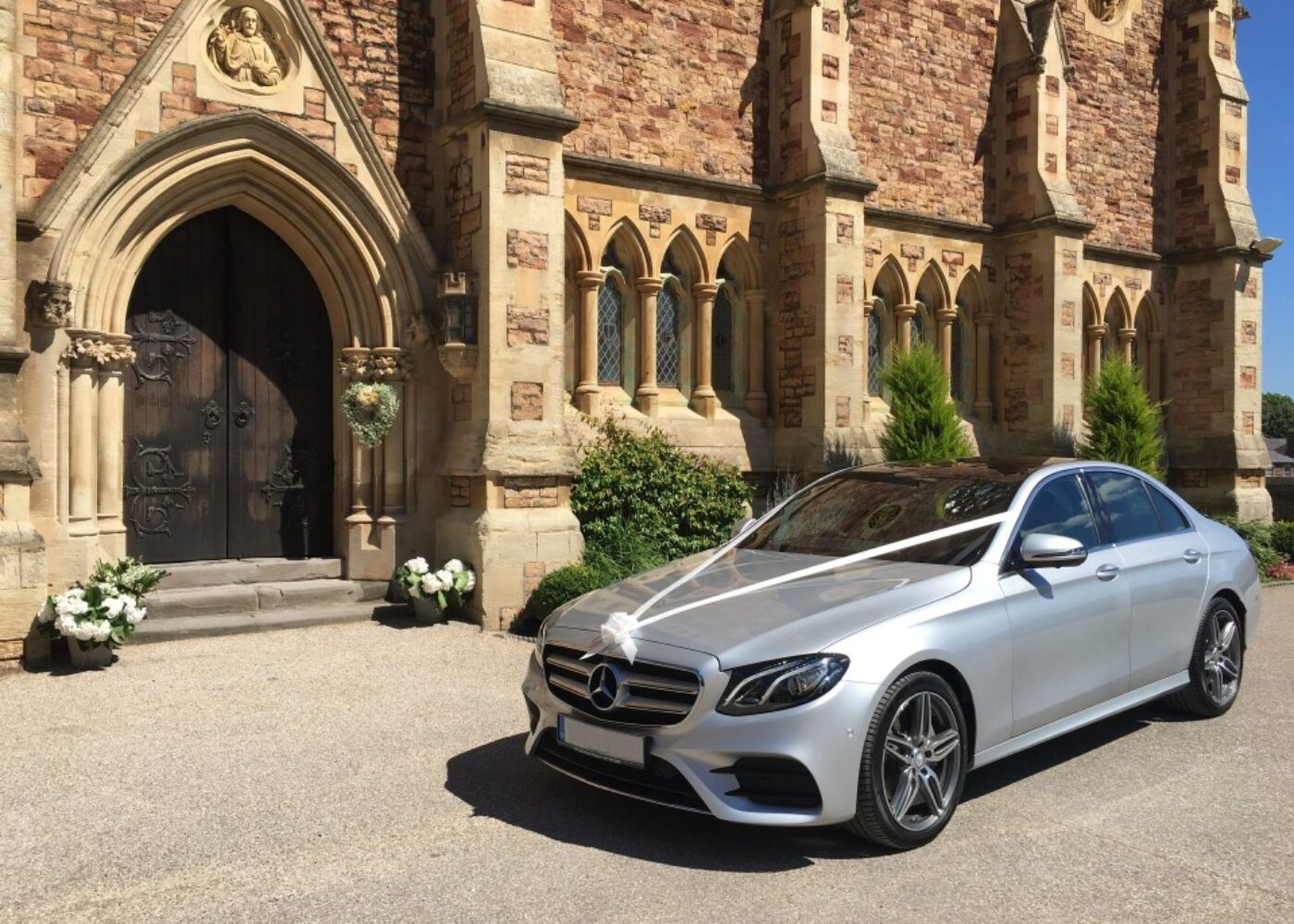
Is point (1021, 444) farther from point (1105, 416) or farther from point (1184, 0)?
point (1184, 0)

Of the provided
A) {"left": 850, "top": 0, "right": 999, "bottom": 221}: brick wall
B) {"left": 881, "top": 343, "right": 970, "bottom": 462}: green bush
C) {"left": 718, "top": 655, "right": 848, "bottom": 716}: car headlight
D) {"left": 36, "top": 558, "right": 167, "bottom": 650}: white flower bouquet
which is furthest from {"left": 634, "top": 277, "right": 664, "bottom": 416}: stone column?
{"left": 718, "top": 655, "right": 848, "bottom": 716}: car headlight

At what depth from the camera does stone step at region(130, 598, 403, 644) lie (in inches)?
320

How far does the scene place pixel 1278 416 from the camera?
283 ft

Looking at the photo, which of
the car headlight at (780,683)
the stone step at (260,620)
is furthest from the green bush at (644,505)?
the car headlight at (780,683)

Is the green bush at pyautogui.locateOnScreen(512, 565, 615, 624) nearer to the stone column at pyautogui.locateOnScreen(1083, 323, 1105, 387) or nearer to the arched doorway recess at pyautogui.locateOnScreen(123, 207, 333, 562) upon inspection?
the arched doorway recess at pyautogui.locateOnScreen(123, 207, 333, 562)

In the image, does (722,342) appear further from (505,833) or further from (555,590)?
(505,833)

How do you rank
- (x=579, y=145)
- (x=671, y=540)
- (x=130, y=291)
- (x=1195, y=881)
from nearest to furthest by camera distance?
(x=1195, y=881), (x=130, y=291), (x=671, y=540), (x=579, y=145)

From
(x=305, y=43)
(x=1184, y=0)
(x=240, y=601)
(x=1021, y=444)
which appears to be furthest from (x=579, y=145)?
(x=1184, y=0)

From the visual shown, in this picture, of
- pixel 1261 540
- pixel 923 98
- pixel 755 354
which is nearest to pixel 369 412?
pixel 755 354

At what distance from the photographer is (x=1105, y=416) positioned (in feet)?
48.4

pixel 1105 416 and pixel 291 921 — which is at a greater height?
pixel 1105 416

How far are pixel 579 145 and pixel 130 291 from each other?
4.75 metres

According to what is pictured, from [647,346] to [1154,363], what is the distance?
32.9ft

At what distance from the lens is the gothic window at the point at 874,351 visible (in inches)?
567
